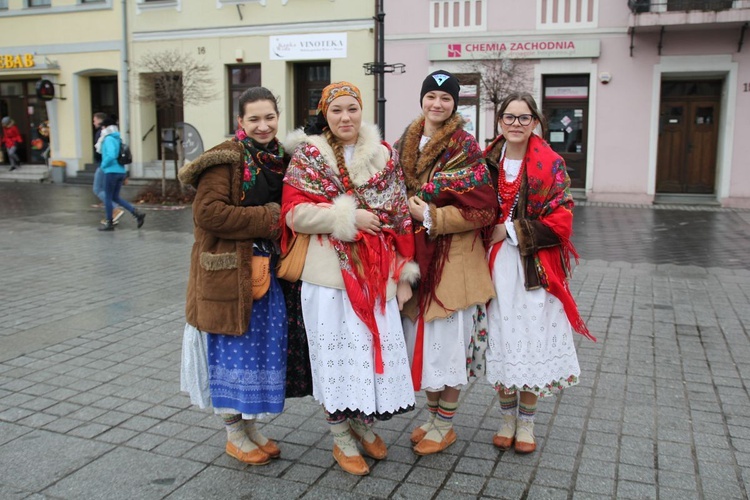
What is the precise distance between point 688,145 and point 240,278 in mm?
15435

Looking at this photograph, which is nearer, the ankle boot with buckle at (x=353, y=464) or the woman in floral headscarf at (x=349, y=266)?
the woman in floral headscarf at (x=349, y=266)

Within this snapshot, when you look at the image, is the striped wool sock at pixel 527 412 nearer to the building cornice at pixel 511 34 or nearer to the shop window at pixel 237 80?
the building cornice at pixel 511 34

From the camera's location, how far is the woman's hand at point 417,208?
3.25 metres

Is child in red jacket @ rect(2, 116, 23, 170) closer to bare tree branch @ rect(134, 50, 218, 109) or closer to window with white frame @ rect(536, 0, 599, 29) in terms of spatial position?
bare tree branch @ rect(134, 50, 218, 109)

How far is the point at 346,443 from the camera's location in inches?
131

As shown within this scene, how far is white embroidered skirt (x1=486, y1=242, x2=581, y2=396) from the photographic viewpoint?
3.38 metres

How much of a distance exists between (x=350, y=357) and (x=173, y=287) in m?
4.44

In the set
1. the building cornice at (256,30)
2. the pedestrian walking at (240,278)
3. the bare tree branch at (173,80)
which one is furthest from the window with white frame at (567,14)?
the pedestrian walking at (240,278)

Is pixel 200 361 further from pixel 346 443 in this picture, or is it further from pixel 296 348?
pixel 346 443

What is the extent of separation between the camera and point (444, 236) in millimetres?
3346

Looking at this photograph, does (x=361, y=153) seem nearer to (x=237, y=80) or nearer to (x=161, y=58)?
(x=161, y=58)

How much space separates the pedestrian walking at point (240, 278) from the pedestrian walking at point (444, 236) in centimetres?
65

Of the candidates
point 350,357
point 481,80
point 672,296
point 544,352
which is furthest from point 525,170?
point 481,80

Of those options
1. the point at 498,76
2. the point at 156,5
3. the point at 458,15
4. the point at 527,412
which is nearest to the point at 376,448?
the point at 527,412
